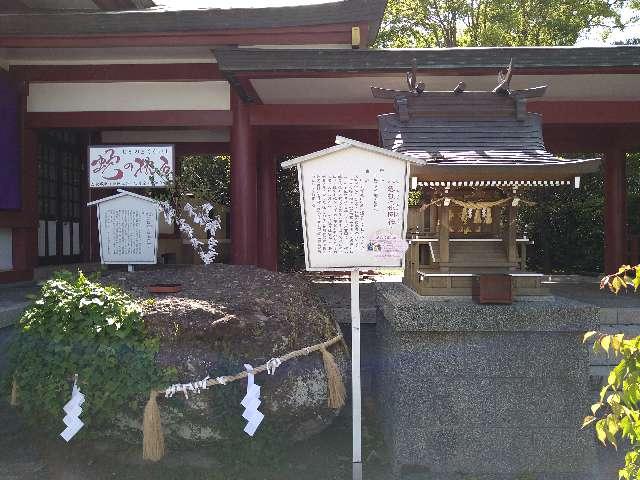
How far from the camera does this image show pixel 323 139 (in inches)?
452

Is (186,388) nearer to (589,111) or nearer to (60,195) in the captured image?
(589,111)

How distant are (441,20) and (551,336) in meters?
17.9

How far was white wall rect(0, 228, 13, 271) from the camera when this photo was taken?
845 cm

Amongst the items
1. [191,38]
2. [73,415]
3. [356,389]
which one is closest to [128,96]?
[191,38]

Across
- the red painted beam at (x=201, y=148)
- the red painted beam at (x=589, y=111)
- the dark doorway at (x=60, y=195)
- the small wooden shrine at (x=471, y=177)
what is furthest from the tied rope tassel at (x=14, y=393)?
the red painted beam at (x=201, y=148)

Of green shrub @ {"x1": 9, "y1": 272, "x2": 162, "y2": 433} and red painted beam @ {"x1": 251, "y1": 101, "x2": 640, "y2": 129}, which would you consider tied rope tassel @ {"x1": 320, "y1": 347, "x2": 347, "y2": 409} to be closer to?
green shrub @ {"x1": 9, "y1": 272, "x2": 162, "y2": 433}

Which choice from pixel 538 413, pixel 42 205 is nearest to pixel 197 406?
pixel 538 413

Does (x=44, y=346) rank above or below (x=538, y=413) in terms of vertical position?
above

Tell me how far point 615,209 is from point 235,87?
8.30 metres

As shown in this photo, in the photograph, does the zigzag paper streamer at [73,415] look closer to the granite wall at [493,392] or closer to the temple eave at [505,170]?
the granite wall at [493,392]

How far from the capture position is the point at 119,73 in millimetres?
8359

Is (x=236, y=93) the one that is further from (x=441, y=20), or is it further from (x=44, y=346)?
(x=441, y=20)

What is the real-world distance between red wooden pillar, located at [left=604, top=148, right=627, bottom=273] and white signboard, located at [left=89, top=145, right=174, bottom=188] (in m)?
8.62

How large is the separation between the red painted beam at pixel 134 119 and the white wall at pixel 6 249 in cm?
162
